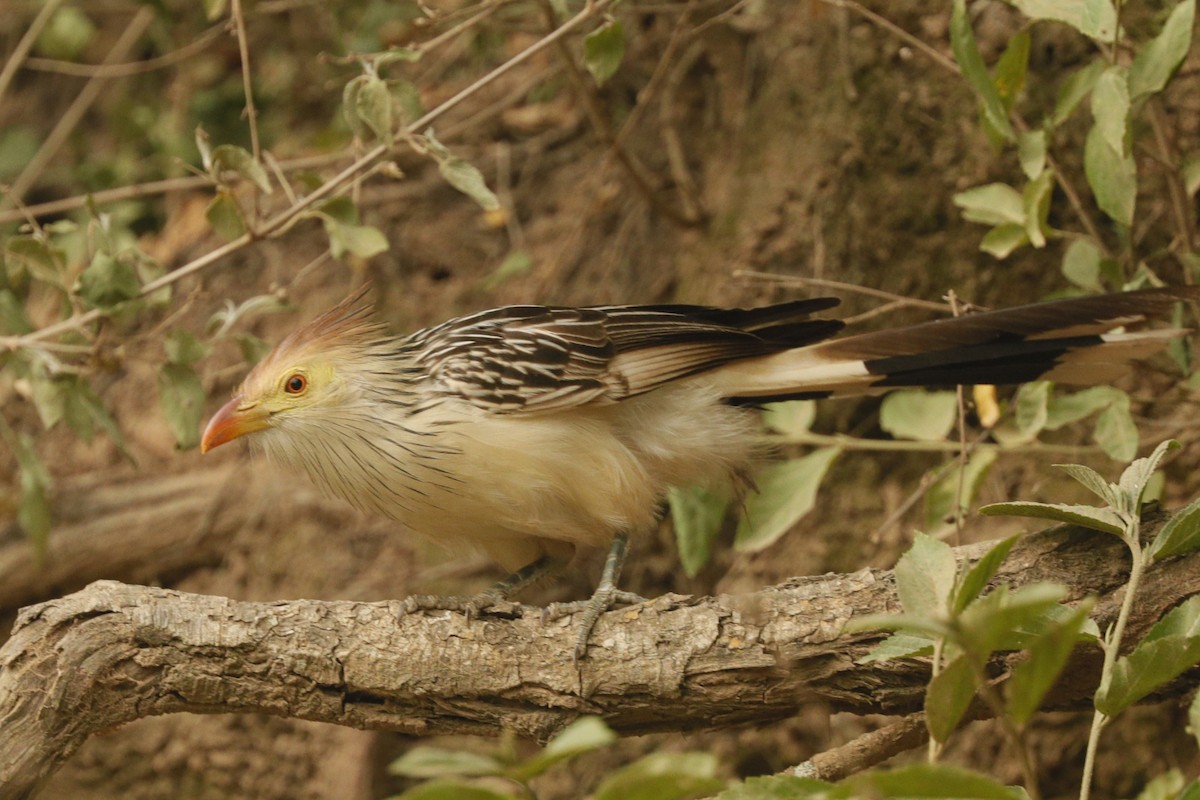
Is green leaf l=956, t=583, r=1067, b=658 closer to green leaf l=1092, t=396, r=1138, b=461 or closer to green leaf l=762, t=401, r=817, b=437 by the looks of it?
green leaf l=1092, t=396, r=1138, b=461

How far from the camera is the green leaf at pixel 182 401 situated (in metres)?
3.71

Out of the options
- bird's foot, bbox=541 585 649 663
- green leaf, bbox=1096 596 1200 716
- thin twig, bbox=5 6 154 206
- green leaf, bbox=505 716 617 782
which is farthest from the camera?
thin twig, bbox=5 6 154 206

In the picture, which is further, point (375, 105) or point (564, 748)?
point (375, 105)

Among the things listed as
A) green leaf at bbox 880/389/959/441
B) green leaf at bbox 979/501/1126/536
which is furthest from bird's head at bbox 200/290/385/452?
green leaf at bbox 979/501/1126/536

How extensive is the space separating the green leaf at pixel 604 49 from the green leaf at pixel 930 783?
94.2 inches

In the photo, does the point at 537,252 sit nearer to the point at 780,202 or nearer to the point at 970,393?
the point at 780,202

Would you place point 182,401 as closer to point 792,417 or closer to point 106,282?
point 106,282

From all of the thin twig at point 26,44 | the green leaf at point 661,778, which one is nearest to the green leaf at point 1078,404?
the green leaf at point 661,778

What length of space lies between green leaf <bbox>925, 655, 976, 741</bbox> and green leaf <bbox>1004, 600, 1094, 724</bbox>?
20 cm

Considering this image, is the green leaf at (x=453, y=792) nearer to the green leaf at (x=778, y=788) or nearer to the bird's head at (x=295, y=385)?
the green leaf at (x=778, y=788)

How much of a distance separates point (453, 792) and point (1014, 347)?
6.87 ft

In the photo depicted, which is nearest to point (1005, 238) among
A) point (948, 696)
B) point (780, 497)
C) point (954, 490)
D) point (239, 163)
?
point (954, 490)

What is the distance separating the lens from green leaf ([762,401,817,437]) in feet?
12.4

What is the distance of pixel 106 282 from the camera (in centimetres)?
352
